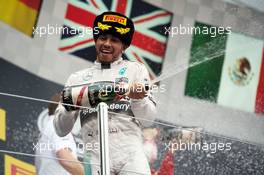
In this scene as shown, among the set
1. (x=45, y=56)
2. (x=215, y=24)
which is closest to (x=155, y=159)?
(x=45, y=56)

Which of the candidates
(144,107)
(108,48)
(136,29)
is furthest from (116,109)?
(136,29)

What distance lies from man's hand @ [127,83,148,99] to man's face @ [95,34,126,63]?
15 centimetres

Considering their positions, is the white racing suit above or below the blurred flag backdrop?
below

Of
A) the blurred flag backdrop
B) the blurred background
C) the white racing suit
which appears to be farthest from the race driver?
the blurred flag backdrop

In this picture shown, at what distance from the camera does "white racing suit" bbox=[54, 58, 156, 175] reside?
3.06ft

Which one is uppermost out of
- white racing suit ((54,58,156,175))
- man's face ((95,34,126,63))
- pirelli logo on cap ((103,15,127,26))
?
pirelli logo on cap ((103,15,127,26))

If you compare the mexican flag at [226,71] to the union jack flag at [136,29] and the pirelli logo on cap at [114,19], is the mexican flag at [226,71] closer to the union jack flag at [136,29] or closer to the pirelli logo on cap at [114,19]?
the union jack flag at [136,29]

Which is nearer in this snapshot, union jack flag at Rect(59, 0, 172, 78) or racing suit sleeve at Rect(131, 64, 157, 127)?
racing suit sleeve at Rect(131, 64, 157, 127)

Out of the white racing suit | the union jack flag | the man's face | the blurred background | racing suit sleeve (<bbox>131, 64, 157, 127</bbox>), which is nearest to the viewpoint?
the white racing suit

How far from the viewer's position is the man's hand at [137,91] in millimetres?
980

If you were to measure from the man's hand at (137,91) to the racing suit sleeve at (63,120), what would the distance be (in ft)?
0.31

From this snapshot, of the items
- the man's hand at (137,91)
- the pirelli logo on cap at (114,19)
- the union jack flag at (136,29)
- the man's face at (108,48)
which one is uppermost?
the union jack flag at (136,29)

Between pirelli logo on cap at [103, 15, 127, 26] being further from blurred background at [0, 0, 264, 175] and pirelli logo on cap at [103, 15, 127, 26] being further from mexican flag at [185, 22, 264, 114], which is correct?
mexican flag at [185, 22, 264, 114]

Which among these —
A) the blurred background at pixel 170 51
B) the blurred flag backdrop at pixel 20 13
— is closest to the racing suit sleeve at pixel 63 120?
the blurred background at pixel 170 51
